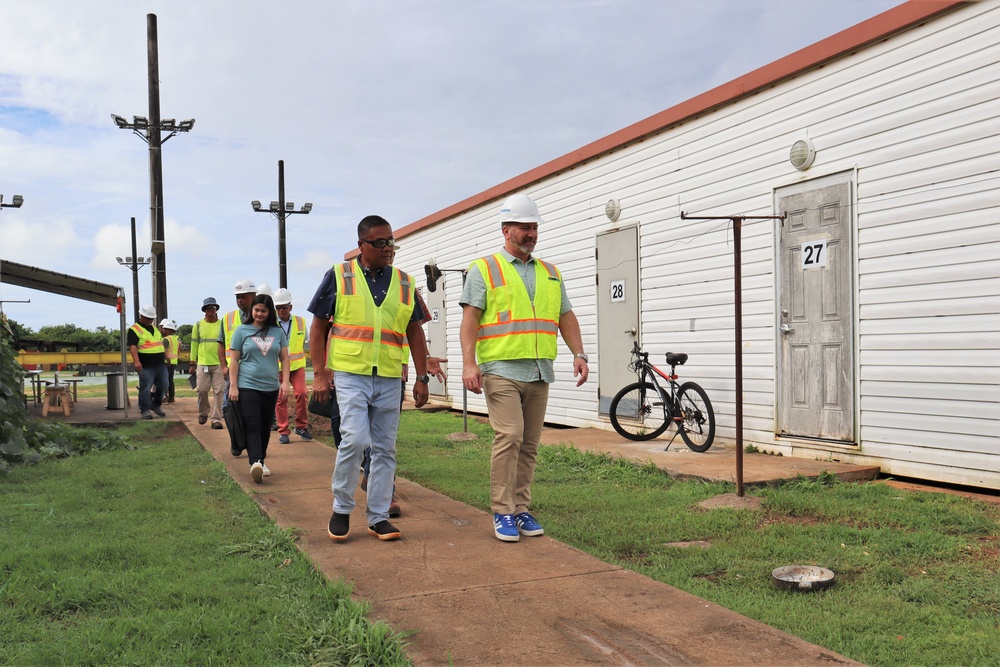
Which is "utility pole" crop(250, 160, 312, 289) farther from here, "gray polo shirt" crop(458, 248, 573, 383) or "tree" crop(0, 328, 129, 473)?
"gray polo shirt" crop(458, 248, 573, 383)

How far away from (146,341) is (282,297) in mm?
5508

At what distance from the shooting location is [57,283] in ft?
56.9

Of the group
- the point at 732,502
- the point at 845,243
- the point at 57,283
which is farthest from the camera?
the point at 57,283

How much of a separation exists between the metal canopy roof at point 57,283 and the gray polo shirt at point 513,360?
38.9ft

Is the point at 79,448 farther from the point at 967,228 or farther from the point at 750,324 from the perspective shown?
the point at 967,228

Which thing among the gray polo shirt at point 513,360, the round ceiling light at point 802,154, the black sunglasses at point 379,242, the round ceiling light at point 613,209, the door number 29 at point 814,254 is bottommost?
the gray polo shirt at point 513,360

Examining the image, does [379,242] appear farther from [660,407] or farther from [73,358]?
[73,358]

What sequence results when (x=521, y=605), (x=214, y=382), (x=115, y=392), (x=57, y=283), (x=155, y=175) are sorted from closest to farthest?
1. (x=521, y=605)
2. (x=214, y=382)
3. (x=115, y=392)
4. (x=57, y=283)
5. (x=155, y=175)

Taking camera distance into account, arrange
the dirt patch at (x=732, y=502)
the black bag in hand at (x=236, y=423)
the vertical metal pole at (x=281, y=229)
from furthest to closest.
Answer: the vertical metal pole at (x=281, y=229), the black bag in hand at (x=236, y=423), the dirt patch at (x=732, y=502)

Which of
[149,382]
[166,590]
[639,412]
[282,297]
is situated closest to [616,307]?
[639,412]

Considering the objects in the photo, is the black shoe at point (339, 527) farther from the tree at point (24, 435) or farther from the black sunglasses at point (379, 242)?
the tree at point (24, 435)

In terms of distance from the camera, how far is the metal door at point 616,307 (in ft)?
34.9

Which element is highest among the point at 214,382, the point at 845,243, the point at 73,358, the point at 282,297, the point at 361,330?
the point at 845,243

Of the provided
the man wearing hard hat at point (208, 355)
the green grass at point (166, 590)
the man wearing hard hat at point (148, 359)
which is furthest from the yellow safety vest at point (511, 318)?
the man wearing hard hat at point (148, 359)
